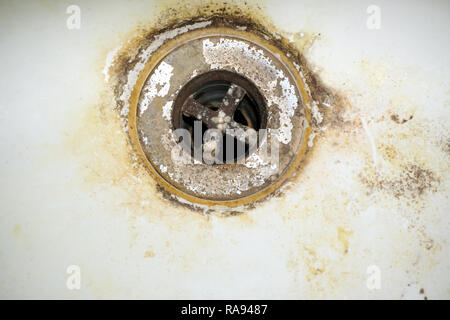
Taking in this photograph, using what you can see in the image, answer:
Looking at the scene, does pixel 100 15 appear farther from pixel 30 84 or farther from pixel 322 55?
pixel 322 55

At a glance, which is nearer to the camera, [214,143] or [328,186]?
[328,186]

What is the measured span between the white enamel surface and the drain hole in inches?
5.9

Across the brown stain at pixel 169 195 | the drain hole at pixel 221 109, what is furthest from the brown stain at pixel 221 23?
the drain hole at pixel 221 109

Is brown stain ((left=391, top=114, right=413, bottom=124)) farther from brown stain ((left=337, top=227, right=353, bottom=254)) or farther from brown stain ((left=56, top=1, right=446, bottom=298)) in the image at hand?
brown stain ((left=337, top=227, right=353, bottom=254))

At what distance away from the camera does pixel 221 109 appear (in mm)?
839

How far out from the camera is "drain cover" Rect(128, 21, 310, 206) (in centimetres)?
75

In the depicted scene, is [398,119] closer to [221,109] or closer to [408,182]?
[408,182]

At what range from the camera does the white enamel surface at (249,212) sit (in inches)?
27.9

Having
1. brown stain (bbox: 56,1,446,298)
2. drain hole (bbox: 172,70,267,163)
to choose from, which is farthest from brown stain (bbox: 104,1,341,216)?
drain hole (bbox: 172,70,267,163)

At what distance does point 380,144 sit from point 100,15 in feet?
2.22

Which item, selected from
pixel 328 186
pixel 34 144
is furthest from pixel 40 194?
pixel 328 186

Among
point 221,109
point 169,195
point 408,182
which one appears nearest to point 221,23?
point 221,109

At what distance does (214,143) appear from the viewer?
33.0 inches

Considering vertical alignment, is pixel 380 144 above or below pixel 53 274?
above
